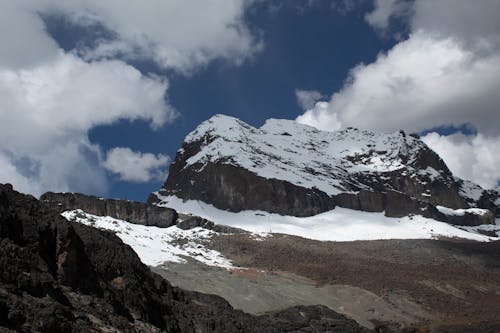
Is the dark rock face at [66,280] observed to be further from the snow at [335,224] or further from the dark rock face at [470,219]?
the dark rock face at [470,219]

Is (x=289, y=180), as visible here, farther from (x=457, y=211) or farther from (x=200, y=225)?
(x=200, y=225)

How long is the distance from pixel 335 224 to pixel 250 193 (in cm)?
2321

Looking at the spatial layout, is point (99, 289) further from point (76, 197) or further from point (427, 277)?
point (76, 197)

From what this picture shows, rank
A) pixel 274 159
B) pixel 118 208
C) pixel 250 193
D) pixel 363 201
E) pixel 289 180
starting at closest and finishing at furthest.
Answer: pixel 118 208 → pixel 250 193 → pixel 289 180 → pixel 363 201 → pixel 274 159

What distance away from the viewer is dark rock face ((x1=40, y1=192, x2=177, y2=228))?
370 feet

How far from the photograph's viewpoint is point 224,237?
113m

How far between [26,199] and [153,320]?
8518 mm

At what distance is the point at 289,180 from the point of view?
552 feet

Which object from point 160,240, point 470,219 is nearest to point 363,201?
point 470,219

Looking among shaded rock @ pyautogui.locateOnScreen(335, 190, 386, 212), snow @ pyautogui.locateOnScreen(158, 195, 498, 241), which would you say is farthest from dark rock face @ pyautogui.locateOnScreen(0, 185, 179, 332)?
shaded rock @ pyautogui.locateOnScreen(335, 190, 386, 212)

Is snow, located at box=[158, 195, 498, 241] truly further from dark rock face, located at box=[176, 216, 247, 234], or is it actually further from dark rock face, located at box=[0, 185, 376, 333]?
dark rock face, located at box=[0, 185, 376, 333]

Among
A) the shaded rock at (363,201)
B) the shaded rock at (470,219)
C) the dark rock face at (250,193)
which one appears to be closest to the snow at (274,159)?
the dark rock face at (250,193)

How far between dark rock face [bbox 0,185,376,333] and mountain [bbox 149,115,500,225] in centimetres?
12249

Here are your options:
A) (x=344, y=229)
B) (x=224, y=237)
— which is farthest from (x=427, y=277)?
(x=344, y=229)
